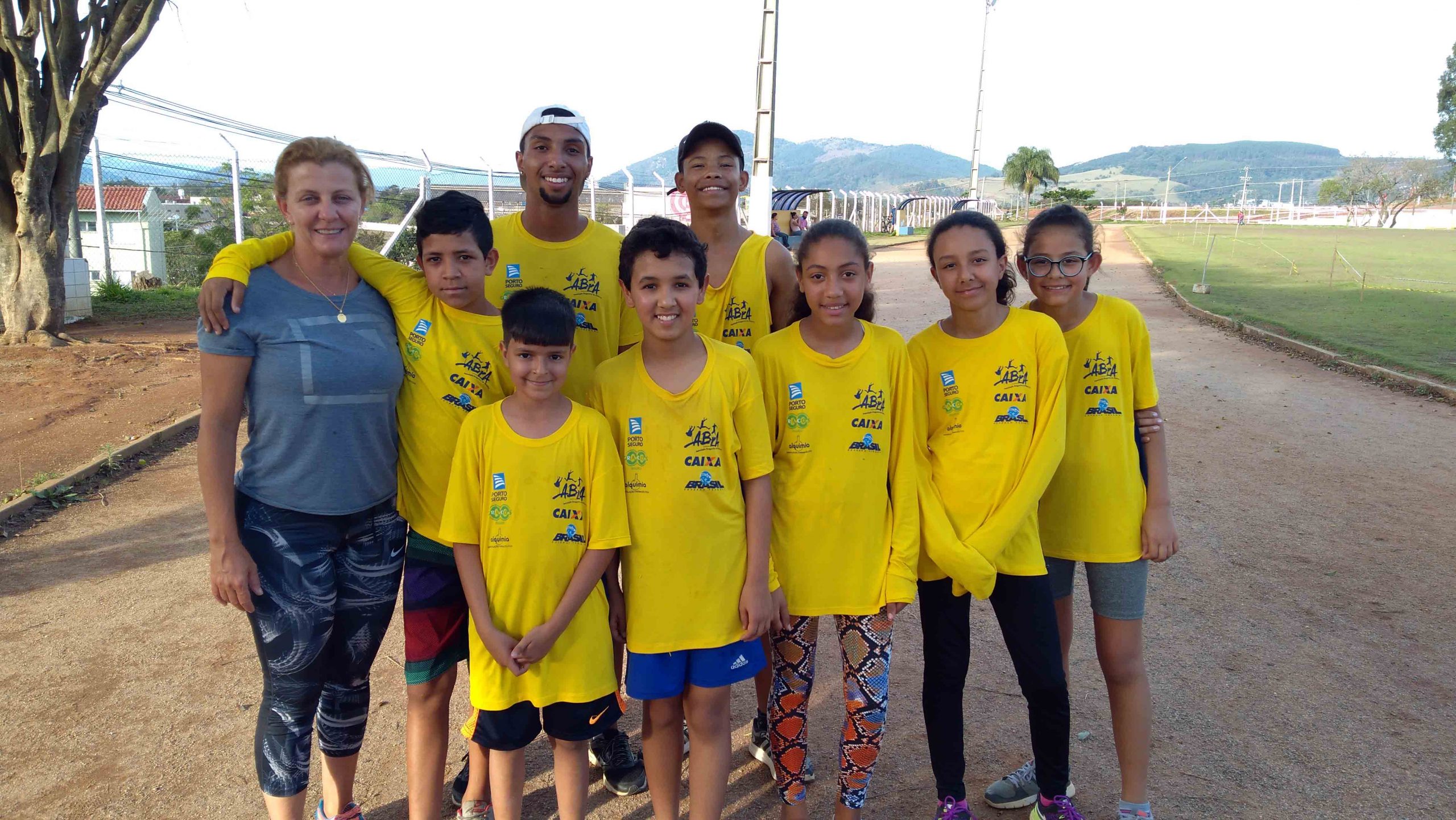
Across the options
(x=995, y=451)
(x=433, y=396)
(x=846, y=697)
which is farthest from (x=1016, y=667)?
(x=433, y=396)

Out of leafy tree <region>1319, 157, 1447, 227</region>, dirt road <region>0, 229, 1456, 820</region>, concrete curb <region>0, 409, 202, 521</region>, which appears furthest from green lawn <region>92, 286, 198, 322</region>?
leafy tree <region>1319, 157, 1447, 227</region>

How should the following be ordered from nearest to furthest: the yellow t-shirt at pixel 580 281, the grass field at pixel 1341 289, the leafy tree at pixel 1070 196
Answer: the yellow t-shirt at pixel 580 281 → the grass field at pixel 1341 289 → the leafy tree at pixel 1070 196

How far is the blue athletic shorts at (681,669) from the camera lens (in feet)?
8.16

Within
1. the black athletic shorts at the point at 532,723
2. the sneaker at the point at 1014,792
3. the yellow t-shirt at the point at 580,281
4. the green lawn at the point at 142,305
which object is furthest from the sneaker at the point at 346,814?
the green lawn at the point at 142,305

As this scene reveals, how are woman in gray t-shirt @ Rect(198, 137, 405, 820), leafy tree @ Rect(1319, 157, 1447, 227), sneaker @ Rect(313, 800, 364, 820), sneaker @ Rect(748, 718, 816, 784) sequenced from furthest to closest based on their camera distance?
leafy tree @ Rect(1319, 157, 1447, 227)
sneaker @ Rect(748, 718, 816, 784)
sneaker @ Rect(313, 800, 364, 820)
woman in gray t-shirt @ Rect(198, 137, 405, 820)

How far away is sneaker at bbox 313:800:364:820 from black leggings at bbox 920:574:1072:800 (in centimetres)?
179

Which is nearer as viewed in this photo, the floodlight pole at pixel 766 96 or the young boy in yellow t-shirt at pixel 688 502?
the young boy in yellow t-shirt at pixel 688 502

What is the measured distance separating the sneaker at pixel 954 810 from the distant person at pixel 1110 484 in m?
0.51

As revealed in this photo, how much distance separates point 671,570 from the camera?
2.45 meters

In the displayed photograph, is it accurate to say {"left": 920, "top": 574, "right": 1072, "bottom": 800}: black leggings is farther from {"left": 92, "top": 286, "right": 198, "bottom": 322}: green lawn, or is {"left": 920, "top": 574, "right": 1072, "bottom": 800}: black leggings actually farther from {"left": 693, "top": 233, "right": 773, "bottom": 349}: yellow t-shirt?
{"left": 92, "top": 286, "right": 198, "bottom": 322}: green lawn

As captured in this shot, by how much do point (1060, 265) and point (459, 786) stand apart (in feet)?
8.52

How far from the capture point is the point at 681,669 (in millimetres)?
2514

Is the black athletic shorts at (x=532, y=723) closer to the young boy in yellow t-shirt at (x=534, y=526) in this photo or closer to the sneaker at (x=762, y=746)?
the young boy in yellow t-shirt at (x=534, y=526)

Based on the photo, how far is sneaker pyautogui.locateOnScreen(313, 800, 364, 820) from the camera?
9.04 ft
